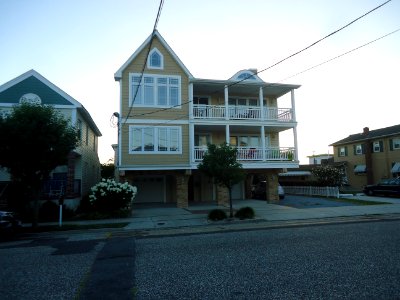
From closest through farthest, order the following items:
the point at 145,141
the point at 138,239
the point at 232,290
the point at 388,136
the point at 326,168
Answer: the point at 232,290, the point at 138,239, the point at 145,141, the point at 326,168, the point at 388,136

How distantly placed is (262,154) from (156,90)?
8311 mm

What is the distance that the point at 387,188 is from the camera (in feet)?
87.1

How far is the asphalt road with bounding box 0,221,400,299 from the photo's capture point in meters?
5.36

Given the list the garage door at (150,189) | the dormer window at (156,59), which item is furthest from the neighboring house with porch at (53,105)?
the dormer window at (156,59)

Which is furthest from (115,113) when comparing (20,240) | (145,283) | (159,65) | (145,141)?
(145,283)

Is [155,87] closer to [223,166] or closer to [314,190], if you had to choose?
[223,166]

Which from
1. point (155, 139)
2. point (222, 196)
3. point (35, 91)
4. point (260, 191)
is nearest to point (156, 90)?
point (155, 139)

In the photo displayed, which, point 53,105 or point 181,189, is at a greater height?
point 53,105

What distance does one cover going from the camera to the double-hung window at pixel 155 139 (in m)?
20.3

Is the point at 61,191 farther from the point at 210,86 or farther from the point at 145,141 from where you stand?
the point at 210,86

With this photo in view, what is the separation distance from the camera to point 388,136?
117 ft

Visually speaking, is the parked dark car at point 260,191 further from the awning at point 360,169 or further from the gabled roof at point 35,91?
the awning at point 360,169

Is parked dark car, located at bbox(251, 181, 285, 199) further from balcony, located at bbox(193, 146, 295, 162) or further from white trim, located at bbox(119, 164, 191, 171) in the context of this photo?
white trim, located at bbox(119, 164, 191, 171)

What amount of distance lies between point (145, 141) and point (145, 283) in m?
15.1
